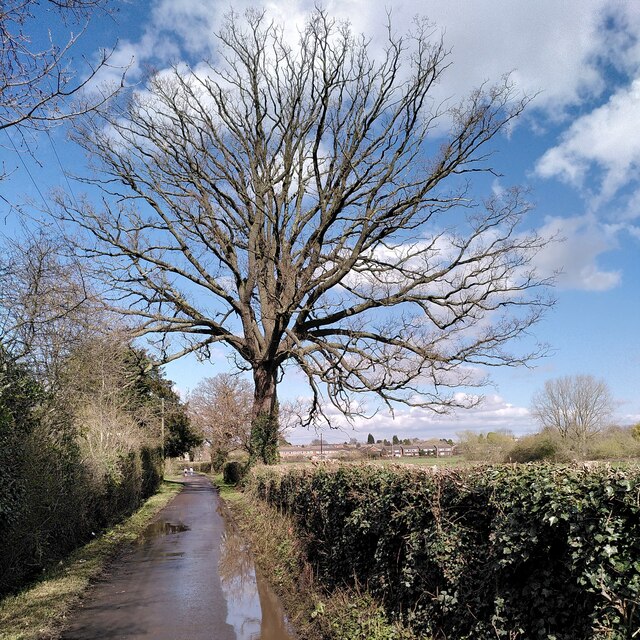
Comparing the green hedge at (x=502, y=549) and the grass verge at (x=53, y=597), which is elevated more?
the green hedge at (x=502, y=549)

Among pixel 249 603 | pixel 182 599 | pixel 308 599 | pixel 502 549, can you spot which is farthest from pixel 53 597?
pixel 502 549

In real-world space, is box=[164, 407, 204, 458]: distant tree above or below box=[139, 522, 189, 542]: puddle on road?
above

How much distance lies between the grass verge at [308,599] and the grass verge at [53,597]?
3.05 m

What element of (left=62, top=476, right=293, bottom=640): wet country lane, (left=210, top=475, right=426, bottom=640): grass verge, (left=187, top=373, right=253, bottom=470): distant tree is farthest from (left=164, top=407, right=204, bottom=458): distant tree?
(left=210, top=475, right=426, bottom=640): grass verge

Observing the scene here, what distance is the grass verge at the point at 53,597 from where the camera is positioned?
662 cm

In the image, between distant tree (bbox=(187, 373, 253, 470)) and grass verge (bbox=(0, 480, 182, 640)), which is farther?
distant tree (bbox=(187, 373, 253, 470))

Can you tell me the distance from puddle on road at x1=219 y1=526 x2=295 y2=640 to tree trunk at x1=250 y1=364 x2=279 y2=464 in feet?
33.2

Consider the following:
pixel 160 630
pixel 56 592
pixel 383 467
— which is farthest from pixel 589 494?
pixel 56 592

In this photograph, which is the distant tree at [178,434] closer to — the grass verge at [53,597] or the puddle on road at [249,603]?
the grass verge at [53,597]

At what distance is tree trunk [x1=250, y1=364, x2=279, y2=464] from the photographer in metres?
22.5

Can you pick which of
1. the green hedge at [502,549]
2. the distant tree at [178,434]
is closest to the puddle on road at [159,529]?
the green hedge at [502,549]

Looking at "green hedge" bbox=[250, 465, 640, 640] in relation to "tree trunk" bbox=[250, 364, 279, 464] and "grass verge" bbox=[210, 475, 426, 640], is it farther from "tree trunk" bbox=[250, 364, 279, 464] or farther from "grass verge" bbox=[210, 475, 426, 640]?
"tree trunk" bbox=[250, 364, 279, 464]

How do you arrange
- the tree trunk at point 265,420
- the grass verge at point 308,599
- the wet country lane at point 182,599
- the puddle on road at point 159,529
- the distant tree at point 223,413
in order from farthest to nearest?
the distant tree at point 223,413 < the tree trunk at point 265,420 < the puddle on road at point 159,529 < the wet country lane at point 182,599 < the grass verge at point 308,599

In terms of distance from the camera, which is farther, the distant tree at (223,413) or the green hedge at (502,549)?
the distant tree at (223,413)
